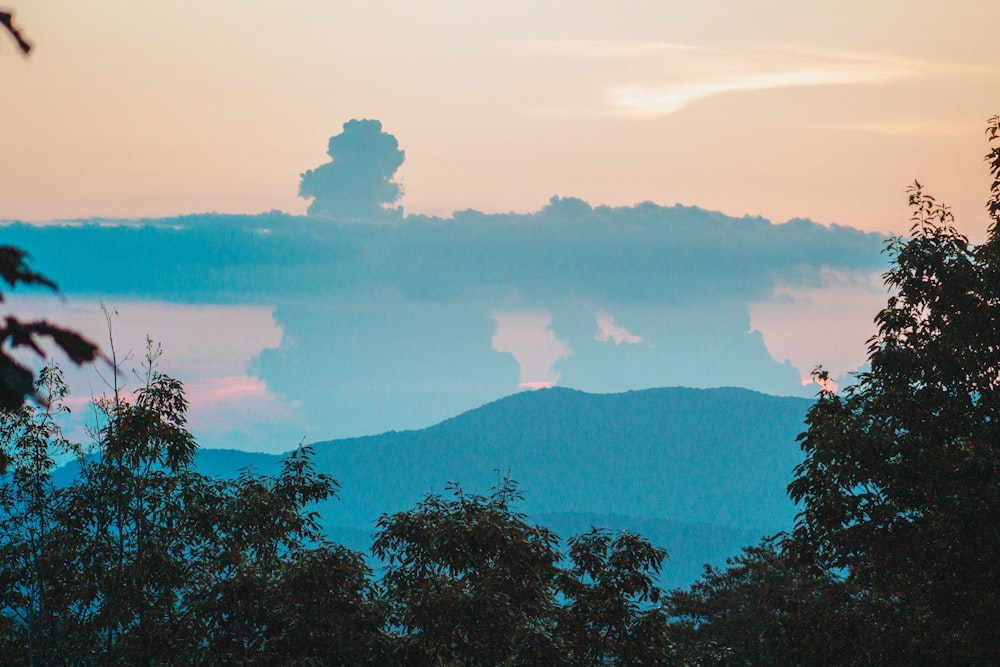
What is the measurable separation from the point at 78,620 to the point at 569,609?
11981 millimetres

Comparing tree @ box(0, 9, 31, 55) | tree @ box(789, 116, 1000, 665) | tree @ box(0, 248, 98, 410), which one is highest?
tree @ box(789, 116, 1000, 665)

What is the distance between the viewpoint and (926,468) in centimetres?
2086

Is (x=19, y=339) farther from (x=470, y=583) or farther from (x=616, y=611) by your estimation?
(x=616, y=611)

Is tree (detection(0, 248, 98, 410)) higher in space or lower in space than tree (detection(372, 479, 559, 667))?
lower

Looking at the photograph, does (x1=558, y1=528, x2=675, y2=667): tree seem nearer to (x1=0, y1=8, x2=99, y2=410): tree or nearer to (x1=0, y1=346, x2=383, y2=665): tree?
(x1=0, y1=346, x2=383, y2=665): tree

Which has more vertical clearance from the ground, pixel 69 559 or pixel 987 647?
pixel 69 559

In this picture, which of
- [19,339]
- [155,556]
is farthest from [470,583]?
[19,339]

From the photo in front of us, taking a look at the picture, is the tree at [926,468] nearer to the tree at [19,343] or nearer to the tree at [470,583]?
the tree at [470,583]

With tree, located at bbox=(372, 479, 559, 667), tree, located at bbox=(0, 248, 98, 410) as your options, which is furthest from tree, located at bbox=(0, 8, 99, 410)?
tree, located at bbox=(372, 479, 559, 667)

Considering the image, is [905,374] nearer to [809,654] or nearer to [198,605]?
[809,654]

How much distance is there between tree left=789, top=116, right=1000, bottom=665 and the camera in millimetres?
20438

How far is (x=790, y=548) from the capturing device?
22.4 m

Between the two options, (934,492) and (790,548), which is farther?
(790,548)

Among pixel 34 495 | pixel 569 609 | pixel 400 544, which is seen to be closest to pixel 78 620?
pixel 34 495
